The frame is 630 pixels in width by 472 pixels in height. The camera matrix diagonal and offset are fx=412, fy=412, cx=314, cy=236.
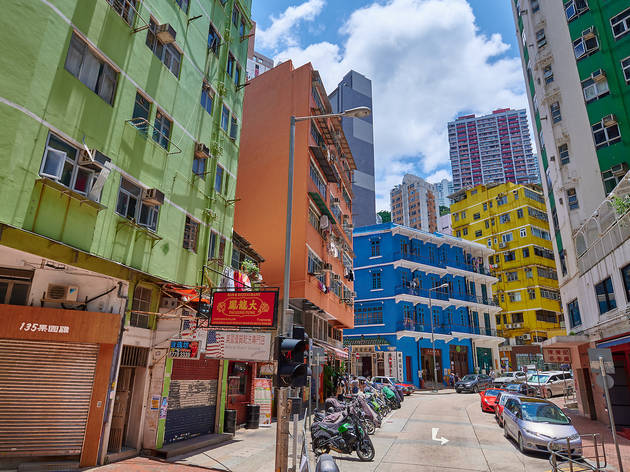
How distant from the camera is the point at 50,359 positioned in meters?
10.8

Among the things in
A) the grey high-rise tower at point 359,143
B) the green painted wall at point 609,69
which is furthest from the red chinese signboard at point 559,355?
the grey high-rise tower at point 359,143

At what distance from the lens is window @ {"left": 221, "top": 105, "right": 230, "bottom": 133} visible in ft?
62.2

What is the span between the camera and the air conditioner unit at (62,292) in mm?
10859

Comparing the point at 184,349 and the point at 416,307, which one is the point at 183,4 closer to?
the point at 184,349

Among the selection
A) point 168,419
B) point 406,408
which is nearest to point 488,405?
point 406,408

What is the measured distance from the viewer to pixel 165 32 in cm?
1425

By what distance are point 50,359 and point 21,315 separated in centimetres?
156

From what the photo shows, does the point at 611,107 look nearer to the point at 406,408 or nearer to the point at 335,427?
the point at 406,408

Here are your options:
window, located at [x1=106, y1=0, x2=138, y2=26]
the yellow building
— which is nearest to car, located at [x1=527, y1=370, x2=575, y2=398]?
the yellow building

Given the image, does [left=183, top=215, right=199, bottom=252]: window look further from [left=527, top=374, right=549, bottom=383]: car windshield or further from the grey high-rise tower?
the grey high-rise tower

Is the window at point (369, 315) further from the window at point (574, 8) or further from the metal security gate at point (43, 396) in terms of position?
the metal security gate at point (43, 396)

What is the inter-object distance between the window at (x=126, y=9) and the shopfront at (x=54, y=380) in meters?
9.16

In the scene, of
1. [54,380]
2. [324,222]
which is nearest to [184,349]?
[54,380]

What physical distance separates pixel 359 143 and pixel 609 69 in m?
74.3
